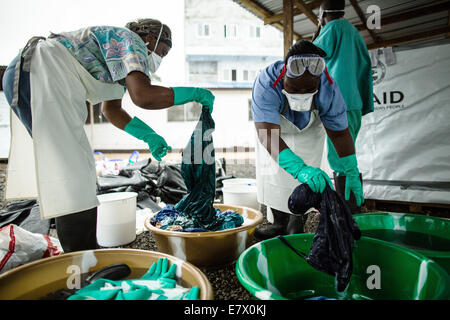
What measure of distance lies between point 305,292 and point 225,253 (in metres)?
0.41

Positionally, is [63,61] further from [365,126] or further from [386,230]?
[365,126]

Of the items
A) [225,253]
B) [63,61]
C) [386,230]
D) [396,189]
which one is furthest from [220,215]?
[396,189]

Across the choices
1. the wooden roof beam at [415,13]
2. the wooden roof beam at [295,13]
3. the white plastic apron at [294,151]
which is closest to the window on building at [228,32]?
the wooden roof beam at [415,13]

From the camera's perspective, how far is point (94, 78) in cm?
115

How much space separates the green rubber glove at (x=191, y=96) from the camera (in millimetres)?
1163

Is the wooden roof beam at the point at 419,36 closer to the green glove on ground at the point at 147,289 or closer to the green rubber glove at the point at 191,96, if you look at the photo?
the green rubber glove at the point at 191,96

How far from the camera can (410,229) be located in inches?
54.8

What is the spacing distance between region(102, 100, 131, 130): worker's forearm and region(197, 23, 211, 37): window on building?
1480cm

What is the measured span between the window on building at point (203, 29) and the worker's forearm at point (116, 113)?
14.8 meters

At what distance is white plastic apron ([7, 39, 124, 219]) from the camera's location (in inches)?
40.1

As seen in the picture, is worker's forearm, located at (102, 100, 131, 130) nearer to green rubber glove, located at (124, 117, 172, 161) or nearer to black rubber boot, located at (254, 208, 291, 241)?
green rubber glove, located at (124, 117, 172, 161)

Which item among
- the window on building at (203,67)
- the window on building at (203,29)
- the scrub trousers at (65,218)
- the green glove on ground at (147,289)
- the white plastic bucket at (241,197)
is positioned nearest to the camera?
the green glove on ground at (147,289)

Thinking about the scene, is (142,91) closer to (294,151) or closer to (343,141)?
(294,151)
